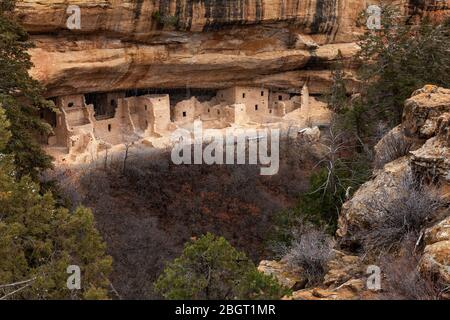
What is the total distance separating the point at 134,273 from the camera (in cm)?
1310

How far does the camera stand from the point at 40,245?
8.13m

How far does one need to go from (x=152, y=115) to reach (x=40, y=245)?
12.7 m

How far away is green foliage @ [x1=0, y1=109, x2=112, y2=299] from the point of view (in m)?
7.45

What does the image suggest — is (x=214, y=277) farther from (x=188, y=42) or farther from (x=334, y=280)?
(x=188, y=42)

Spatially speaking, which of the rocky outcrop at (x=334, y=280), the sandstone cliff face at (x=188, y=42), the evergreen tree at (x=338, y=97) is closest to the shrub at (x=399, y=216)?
the rocky outcrop at (x=334, y=280)

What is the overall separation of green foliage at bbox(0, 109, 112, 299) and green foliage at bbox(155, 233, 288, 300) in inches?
51.5

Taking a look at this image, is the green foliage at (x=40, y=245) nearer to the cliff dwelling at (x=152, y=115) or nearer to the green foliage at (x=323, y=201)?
the green foliage at (x=323, y=201)

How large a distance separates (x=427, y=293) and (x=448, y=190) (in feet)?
6.45

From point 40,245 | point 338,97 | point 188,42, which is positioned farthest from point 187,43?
point 40,245

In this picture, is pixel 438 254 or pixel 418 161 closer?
pixel 438 254

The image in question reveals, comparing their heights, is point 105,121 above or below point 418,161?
below

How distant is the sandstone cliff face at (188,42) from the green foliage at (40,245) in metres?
8.76

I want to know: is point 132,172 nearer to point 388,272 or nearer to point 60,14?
point 60,14

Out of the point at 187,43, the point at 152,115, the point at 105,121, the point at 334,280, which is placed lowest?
the point at 105,121
